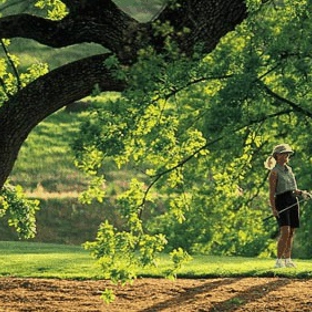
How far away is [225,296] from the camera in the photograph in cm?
1650

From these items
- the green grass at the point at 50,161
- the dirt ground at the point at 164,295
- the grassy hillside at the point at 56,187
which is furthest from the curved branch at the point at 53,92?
the green grass at the point at 50,161

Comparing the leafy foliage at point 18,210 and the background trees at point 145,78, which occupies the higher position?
the background trees at point 145,78

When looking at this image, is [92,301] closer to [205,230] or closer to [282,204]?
[282,204]

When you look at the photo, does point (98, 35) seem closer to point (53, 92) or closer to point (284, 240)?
point (53, 92)

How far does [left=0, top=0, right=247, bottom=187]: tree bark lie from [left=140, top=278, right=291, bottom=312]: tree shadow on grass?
371cm

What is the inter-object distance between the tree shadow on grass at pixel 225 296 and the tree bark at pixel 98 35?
3.71 meters

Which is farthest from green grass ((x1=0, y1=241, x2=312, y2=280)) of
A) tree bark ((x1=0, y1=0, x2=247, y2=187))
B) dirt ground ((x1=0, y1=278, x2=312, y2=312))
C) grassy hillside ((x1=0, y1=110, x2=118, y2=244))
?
grassy hillside ((x1=0, y1=110, x2=118, y2=244))

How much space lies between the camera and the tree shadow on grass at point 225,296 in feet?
52.0

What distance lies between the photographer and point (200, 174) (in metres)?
34.3

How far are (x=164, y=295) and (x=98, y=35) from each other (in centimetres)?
479

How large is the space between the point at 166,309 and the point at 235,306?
1.03 m

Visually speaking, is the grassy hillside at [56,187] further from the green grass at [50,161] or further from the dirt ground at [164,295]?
the dirt ground at [164,295]

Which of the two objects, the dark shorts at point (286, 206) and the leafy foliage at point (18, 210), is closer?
the dark shorts at point (286, 206)

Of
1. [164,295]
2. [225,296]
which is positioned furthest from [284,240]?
[164,295]
